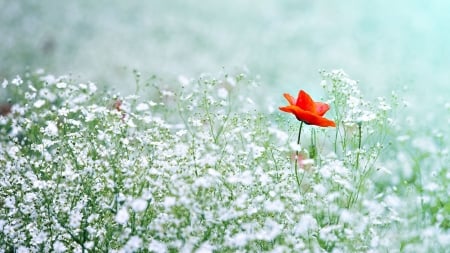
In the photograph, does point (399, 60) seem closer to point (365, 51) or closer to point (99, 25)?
point (365, 51)

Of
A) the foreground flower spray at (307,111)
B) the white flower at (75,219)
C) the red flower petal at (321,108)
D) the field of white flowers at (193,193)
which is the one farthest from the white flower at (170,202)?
the red flower petal at (321,108)

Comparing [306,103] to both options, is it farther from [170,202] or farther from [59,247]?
[59,247]

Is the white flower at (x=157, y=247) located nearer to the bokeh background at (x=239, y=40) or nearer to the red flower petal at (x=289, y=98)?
the red flower petal at (x=289, y=98)

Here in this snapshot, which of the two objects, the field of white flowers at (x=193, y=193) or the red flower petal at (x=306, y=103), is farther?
the red flower petal at (x=306, y=103)

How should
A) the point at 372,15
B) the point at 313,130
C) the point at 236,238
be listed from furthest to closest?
the point at 372,15
the point at 313,130
the point at 236,238

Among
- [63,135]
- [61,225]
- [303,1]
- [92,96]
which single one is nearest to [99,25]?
[303,1]

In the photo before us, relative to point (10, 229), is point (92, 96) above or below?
above

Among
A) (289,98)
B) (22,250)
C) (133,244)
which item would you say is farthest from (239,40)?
(133,244)
